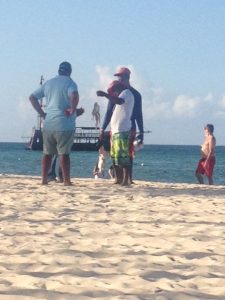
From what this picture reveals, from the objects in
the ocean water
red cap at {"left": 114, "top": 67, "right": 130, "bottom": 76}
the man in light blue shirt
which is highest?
red cap at {"left": 114, "top": 67, "right": 130, "bottom": 76}

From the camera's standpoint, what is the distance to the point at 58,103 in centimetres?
870

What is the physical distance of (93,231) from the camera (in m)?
4.93

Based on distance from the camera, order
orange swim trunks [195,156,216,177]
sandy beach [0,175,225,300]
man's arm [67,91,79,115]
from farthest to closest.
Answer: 1. orange swim trunks [195,156,216,177]
2. man's arm [67,91,79,115]
3. sandy beach [0,175,225,300]

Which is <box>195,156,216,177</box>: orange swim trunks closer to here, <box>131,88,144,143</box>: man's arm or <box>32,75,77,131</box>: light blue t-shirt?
<box>131,88,144,143</box>: man's arm

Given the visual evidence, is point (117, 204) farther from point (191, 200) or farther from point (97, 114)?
point (97, 114)

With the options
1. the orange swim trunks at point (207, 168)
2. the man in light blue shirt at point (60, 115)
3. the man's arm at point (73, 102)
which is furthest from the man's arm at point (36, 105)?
the orange swim trunks at point (207, 168)

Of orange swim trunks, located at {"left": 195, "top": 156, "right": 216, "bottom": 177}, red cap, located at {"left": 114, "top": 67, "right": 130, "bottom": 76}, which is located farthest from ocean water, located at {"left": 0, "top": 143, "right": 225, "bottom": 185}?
red cap, located at {"left": 114, "top": 67, "right": 130, "bottom": 76}

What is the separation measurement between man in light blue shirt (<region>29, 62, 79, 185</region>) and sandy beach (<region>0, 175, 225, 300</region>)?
1.57m

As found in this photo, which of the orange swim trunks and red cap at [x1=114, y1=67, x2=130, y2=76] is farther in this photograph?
the orange swim trunks

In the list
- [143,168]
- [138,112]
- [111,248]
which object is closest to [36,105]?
[138,112]

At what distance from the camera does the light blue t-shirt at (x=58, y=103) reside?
28.3 feet

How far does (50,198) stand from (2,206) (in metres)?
0.82

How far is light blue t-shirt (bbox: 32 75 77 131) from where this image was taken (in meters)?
8.62

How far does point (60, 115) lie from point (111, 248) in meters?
4.53
